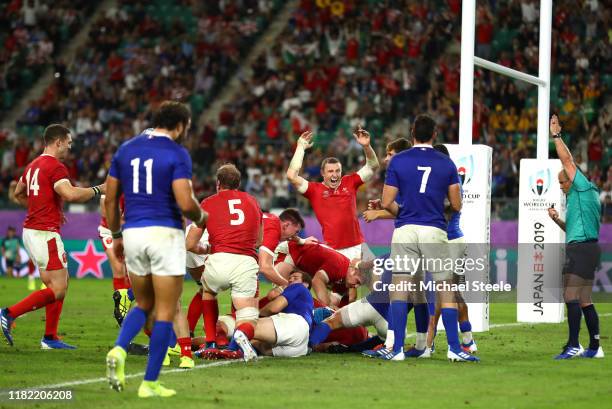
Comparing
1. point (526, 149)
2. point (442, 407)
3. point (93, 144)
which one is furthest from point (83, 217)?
point (442, 407)

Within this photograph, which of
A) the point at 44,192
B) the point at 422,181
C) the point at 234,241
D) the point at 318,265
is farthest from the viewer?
the point at 318,265

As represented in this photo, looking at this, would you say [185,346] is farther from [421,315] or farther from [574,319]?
[574,319]

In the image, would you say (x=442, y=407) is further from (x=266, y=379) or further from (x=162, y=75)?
(x=162, y=75)

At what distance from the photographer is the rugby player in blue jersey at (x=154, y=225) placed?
8.56 metres

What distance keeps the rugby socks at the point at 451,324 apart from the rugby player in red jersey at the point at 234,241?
6.02ft

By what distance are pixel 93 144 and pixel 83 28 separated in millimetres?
7144

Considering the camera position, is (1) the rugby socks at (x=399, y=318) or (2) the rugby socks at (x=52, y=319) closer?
(1) the rugby socks at (x=399, y=318)

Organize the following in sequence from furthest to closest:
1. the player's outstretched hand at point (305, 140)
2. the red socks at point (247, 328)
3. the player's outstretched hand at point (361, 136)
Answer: the player's outstretched hand at point (361, 136) → the player's outstretched hand at point (305, 140) → the red socks at point (247, 328)

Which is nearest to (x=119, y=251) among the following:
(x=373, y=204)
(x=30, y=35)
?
(x=373, y=204)

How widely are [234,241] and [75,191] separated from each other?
1821 mm

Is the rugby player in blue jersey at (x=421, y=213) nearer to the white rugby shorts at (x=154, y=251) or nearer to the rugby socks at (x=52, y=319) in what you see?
the white rugby shorts at (x=154, y=251)

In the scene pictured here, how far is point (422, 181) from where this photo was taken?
10953 mm

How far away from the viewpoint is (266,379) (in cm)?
984

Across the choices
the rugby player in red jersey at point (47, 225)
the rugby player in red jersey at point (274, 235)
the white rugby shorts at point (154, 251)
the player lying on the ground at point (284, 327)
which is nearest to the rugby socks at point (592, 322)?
the player lying on the ground at point (284, 327)
